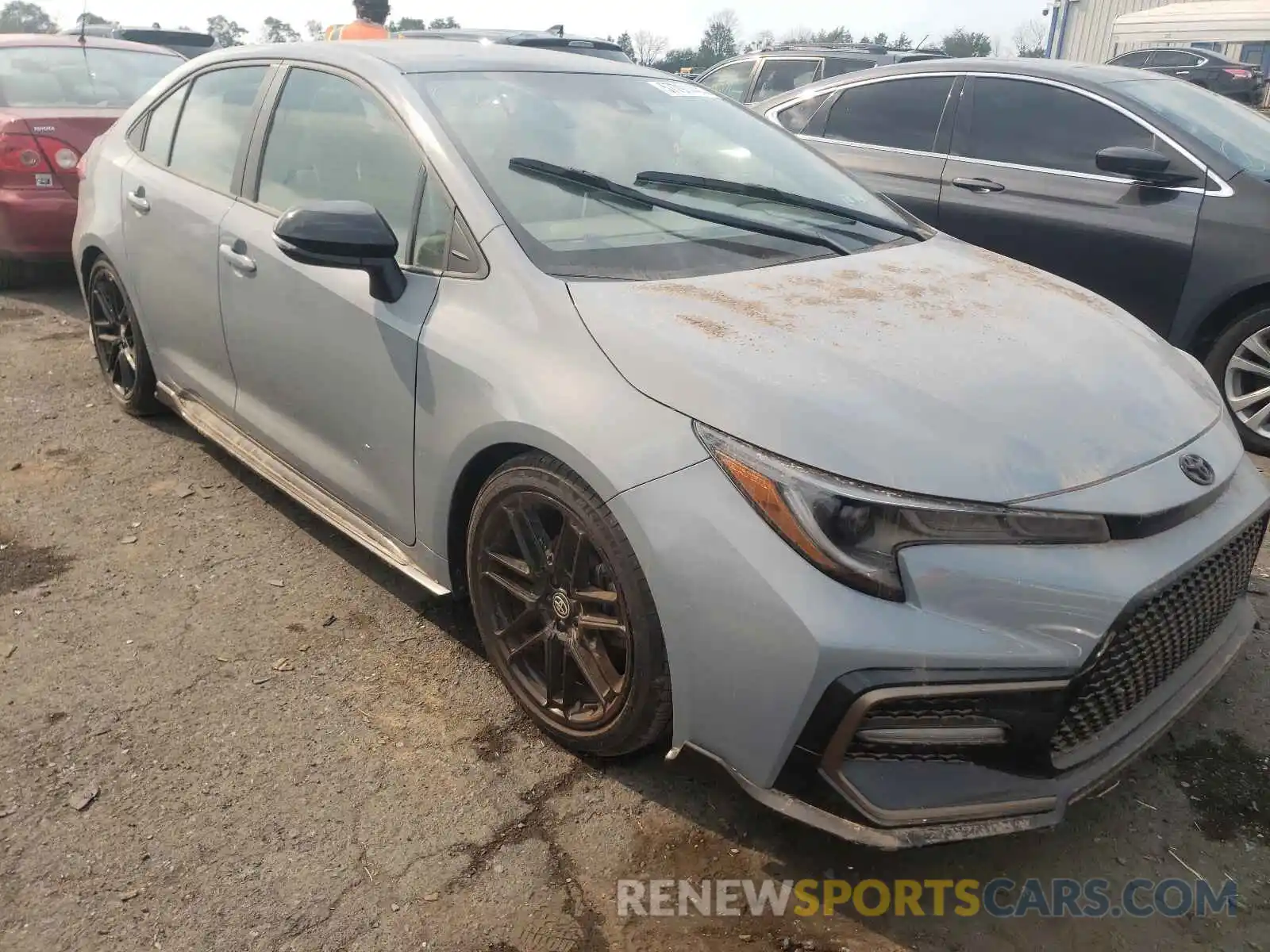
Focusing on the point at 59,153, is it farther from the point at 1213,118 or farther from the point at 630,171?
the point at 1213,118

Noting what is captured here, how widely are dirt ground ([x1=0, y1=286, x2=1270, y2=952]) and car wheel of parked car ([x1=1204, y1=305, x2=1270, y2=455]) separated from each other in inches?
72.1

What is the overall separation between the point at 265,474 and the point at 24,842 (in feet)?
4.60

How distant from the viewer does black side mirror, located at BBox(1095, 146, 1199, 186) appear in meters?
4.44

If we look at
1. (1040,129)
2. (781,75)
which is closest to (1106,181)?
(1040,129)

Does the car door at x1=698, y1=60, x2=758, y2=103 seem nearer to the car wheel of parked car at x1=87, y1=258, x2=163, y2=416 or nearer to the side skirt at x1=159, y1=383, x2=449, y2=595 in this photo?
the car wheel of parked car at x1=87, y1=258, x2=163, y2=416

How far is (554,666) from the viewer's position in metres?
2.40

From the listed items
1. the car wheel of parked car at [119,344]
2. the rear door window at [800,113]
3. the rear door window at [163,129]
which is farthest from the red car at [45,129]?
the rear door window at [800,113]

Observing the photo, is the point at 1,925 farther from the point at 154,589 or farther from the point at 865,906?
the point at 865,906

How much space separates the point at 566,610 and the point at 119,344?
9.95 feet

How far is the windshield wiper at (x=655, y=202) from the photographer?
2.66 metres

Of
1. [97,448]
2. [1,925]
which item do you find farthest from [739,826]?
[97,448]

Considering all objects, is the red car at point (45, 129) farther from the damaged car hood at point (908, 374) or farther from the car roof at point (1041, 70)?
the damaged car hood at point (908, 374)

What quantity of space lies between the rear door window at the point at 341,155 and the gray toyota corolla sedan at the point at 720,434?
0.04 feet

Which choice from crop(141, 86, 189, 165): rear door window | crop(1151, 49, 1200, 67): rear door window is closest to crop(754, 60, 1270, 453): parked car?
crop(141, 86, 189, 165): rear door window
